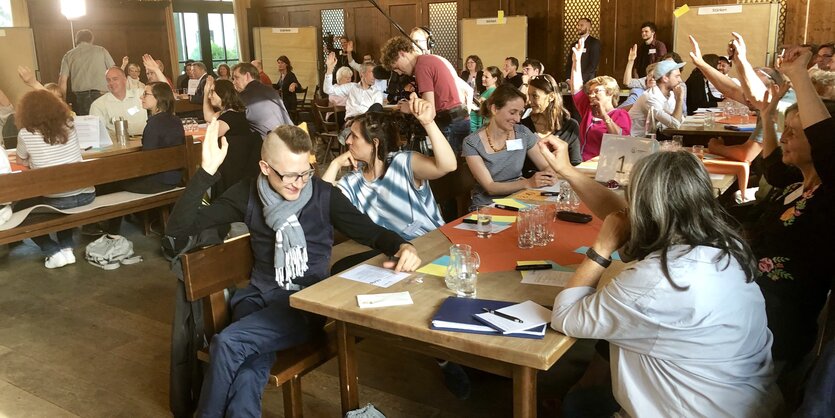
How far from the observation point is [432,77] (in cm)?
556

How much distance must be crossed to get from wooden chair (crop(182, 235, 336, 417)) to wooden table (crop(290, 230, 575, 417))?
0.25 m

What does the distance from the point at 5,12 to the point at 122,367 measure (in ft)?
36.3

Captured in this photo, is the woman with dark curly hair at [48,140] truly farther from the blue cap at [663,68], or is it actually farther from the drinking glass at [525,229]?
the blue cap at [663,68]

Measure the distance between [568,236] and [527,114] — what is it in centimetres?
324

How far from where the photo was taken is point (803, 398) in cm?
168

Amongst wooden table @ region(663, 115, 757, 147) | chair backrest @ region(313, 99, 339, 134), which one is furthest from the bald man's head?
chair backrest @ region(313, 99, 339, 134)

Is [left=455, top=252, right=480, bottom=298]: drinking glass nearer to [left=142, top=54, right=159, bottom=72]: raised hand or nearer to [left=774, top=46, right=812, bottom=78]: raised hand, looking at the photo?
[left=774, top=46, right=812, bottom=78]: raised hand

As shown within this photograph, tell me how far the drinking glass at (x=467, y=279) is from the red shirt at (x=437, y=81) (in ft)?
11.2

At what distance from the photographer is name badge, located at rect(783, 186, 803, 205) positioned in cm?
255

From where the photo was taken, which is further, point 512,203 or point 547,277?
point 512,203

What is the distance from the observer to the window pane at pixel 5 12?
477 inches

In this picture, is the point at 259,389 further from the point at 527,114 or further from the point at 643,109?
the point at 643,109

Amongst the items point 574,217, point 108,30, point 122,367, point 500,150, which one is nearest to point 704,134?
point 500,150

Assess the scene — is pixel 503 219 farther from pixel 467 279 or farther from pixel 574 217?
pixel 467 279
